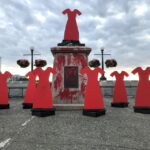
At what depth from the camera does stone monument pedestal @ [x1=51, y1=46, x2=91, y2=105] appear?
32.6 feet

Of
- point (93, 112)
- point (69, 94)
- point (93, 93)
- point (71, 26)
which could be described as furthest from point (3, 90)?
point (93, 112)

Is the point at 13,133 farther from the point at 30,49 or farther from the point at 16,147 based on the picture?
the point at 30,49

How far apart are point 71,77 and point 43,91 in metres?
1.78

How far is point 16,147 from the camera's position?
15.6 feet

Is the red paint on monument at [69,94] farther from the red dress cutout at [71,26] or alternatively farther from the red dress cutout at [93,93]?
the red dress cutout at [71,26]

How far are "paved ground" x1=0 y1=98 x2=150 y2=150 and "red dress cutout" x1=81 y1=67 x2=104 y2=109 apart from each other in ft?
1.77

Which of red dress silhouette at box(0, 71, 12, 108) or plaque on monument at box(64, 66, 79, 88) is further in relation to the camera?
red dress silhouette at box(0, 71, 12, 108)

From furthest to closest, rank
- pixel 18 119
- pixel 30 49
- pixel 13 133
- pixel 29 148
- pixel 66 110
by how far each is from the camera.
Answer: pixel 30 49
pixel 66 110
pixel 18 119
pixel 13 133
pixel 29 148

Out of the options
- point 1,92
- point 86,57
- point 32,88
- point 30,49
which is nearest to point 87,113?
point 86,57

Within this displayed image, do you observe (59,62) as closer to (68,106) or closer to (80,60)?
(80,60)

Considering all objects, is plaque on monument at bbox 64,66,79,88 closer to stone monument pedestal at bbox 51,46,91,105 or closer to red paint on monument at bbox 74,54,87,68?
stone monument pedestal at bbox 51,46,91,105

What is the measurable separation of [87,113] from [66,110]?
5.02 feet

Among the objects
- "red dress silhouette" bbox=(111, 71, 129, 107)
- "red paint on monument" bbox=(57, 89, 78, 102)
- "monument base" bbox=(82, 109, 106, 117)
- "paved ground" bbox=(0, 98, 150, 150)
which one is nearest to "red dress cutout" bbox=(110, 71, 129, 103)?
"red dress silhouette" bbox=(111, 71, 129, 107)

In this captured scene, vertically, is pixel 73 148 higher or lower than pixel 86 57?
lower
